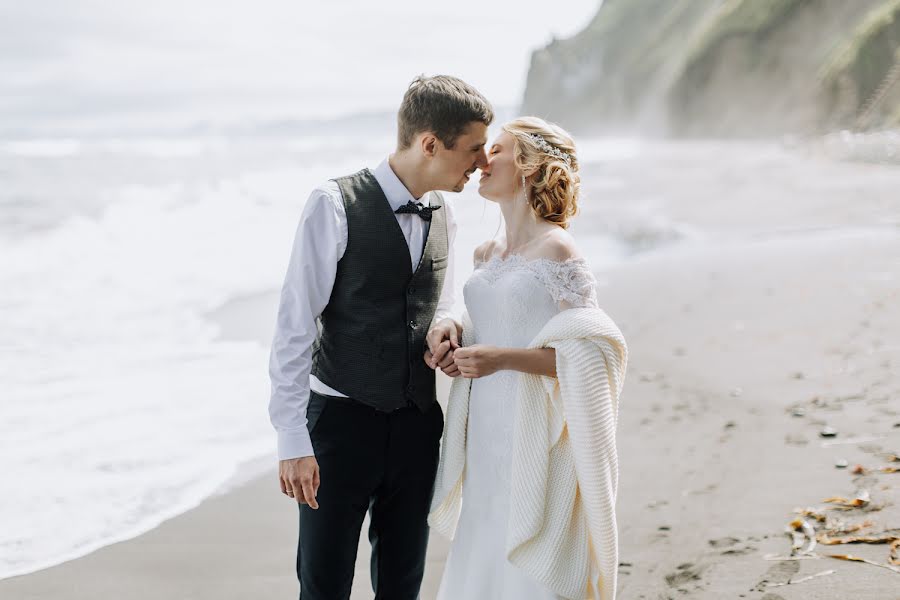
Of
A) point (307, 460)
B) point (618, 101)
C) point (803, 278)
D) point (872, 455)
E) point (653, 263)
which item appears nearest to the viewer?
point (307, 460)

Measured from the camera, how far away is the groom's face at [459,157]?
2.57m

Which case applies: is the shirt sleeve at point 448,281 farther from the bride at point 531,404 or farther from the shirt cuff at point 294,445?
the shirt cuff at point 294,445

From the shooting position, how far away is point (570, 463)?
8.63ft

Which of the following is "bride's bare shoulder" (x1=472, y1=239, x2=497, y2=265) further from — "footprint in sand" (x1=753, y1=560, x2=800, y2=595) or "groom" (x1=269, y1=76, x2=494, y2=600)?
"footprint in sand" (x1=753, y1=560, x2=800, y2=595)

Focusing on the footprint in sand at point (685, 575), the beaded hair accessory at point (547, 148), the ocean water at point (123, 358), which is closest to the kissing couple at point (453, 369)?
the beaded hair accessory at point (547, 148)

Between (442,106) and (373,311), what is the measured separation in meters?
0.62

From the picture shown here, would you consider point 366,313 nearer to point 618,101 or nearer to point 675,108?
point 675,108

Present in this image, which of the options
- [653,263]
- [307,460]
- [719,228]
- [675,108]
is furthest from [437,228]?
[675,108]

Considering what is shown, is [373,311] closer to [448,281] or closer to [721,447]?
[448,281]

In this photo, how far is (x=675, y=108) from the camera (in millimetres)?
46500

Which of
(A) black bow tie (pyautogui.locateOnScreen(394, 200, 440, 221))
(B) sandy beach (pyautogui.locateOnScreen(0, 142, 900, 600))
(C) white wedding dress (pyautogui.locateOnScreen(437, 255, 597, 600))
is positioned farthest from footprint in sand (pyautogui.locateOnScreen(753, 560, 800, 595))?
(A) black bow tie (pyautogui.locateOnScreen(394, 200, 440, 221))

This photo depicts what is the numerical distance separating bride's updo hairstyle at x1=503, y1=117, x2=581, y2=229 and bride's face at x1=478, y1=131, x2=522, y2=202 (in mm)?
31

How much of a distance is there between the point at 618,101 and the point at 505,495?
61.7 metres

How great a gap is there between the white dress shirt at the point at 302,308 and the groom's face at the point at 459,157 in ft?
1.03
